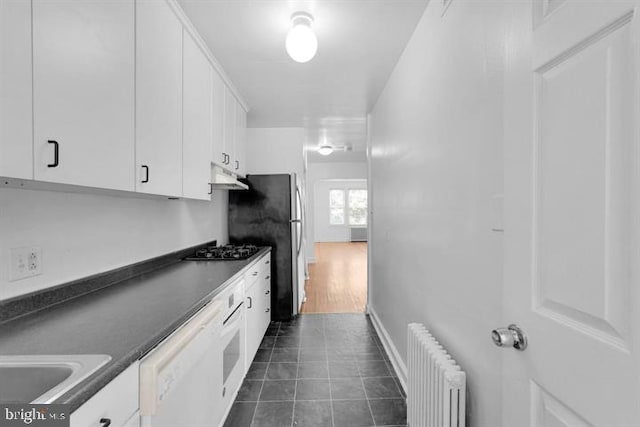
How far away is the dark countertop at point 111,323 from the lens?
2.92 ft

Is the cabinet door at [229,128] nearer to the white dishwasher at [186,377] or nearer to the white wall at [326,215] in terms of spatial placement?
the white dishwasher at [186,377]

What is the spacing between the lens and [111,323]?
3.71 ft

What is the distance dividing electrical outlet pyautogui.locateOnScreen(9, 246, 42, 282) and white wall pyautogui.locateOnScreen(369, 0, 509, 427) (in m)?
1.76

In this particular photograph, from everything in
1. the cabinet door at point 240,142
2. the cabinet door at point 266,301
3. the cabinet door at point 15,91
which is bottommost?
the cabinet door at point 266,301

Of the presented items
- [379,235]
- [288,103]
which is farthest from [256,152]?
[379,235]

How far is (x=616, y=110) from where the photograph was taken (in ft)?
1.86

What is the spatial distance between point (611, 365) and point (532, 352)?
0.22 m

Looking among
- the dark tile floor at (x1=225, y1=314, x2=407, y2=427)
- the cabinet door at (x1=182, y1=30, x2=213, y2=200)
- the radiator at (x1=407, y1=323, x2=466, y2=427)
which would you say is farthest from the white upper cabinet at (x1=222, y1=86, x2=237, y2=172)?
the radiator at (x1=407, y1=323, x2=466, y2=427)

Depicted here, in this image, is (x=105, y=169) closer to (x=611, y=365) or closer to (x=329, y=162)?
(x=611, y=365)

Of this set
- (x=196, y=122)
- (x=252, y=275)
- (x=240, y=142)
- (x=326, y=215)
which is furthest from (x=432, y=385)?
(x=326, y=215)

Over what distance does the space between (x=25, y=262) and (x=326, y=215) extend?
10251 mm

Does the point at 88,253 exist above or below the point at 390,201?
below

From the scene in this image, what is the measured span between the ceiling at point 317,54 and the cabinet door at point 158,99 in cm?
28

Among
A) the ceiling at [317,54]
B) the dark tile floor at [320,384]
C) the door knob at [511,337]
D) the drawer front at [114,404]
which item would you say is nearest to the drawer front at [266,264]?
the dark tile floor at [320,384]
